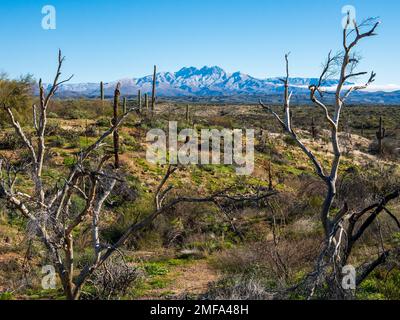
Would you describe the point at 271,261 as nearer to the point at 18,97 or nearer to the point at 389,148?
the point at 18,97

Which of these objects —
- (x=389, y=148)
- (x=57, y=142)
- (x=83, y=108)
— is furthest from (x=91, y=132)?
(x=389, y=148)

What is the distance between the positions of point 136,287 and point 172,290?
2.53 feet

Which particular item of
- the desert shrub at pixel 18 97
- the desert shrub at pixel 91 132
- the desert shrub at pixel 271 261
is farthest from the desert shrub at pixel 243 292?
the desert shrub at pixel 18 97

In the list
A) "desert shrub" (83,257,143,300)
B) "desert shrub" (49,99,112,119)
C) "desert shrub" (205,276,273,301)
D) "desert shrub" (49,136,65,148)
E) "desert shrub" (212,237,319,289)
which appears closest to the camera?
"desert shrub" (205,276,273,301)

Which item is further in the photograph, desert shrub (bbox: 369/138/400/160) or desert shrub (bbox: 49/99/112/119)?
desert shrub (bbox: 369/138/400/160)

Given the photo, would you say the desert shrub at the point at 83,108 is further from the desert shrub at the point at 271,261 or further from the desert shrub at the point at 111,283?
the desert shrub at the point at 111,283

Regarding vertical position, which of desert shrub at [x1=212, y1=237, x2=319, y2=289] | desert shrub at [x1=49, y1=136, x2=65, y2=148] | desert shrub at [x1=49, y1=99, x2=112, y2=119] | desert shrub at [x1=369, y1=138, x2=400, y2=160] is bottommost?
desert shrub at [x1=212, y1=237, x2=319, y2=289]

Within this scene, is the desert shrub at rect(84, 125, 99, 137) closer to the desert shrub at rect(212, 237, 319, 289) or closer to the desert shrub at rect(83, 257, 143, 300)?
the desert shrub at rect(212, 237, 319, 289)

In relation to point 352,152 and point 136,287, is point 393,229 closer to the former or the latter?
point 136,287

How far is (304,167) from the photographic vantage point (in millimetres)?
28062

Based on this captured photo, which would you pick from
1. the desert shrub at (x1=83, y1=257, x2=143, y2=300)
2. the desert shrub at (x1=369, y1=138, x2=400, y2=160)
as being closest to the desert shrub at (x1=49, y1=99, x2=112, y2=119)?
the desert shrub at (x1=369, y1=138, x2=400, y2=160)

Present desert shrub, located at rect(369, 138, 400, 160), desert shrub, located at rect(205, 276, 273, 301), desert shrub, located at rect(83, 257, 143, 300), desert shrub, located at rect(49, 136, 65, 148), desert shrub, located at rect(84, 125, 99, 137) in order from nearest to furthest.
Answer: desert shrub, located at rect(205, 276, 273, 301)
desert shrub, located at rect(83, 257, 143, 300)
desert shrub, located at rect(49, 136, 65, 148)
desert shrub, located at rect(84, 125, 99, 137)
desert shrub, located at rect(369, 138, 400, 160)
